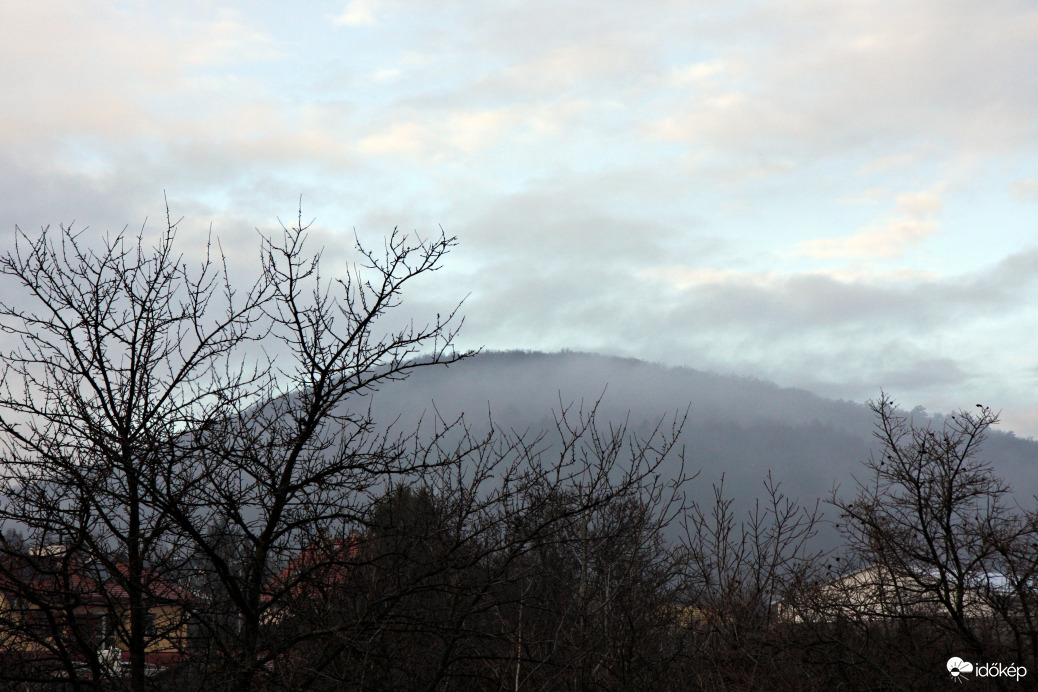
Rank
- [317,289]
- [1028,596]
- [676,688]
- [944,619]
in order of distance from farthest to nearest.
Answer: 1. [944,619]
2. [1028,596]
3. [676,688]
4. [317,289]

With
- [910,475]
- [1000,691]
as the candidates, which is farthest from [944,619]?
[910,475]

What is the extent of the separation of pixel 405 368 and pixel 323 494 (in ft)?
4.47

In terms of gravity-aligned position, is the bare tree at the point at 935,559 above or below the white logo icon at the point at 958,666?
above

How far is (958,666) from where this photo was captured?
14.5 meters

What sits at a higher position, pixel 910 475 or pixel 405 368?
pixel 405 368

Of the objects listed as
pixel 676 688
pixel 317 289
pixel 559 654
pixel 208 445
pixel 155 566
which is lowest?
pixel 676 688

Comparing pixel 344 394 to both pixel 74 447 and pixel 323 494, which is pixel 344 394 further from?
pixel 74 447

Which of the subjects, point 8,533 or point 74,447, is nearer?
point 74,447

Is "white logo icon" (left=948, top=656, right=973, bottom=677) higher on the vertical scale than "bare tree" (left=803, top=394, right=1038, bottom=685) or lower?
lower

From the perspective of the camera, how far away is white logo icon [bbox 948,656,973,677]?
569 inches

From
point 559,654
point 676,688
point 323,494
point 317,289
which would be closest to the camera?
point 323,494

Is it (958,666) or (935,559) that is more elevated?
(935,559)

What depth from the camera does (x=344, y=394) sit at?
7.70m

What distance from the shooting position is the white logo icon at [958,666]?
1445cm
